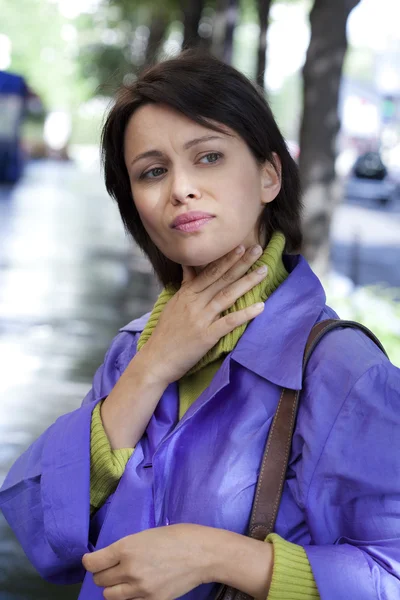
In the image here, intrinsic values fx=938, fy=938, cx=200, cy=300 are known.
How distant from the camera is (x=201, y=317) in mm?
1926

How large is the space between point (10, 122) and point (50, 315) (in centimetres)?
2016

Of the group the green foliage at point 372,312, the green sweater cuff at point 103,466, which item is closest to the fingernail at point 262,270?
the green sweater cuff at point 103,466

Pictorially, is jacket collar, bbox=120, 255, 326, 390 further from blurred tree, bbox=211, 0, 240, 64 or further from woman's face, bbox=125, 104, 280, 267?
blurred tree, bbox=211, 0, 240, 64

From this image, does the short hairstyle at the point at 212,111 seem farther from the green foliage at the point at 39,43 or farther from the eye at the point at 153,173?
the green foliage at the point at 39,43

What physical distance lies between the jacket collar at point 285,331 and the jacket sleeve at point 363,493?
14cm

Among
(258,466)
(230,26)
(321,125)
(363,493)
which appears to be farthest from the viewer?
(230,26)

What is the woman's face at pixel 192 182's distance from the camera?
6.10 ft

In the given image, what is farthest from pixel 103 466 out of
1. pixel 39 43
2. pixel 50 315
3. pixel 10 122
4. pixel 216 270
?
pixel 39 43

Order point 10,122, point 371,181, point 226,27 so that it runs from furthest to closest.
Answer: point 10,122 → point 371,181 → point 226,27

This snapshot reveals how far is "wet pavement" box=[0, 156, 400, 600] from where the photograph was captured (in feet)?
18.1

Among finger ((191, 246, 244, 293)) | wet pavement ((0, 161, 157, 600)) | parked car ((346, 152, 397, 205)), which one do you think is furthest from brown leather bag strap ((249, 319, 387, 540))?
parked car ((346, 152, 397, 205))

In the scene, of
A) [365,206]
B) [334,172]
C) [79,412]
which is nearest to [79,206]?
[365,206]

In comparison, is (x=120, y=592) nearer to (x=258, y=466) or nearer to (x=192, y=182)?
(x=258, y=466)

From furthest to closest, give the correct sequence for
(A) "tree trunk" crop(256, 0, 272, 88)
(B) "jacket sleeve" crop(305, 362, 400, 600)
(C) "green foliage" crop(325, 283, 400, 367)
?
(A) "tree trunk" crop(256, 0, 272, 88) → (C) "green foliage" crop(325, 283, 400, 367) → (B) "jacket sleeve" crop(305, 362, 400, 600)
